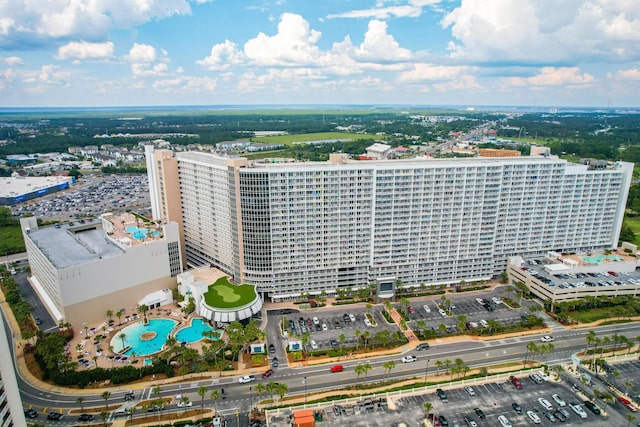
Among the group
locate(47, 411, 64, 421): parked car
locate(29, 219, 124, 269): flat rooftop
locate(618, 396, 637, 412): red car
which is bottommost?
locate(47, 411, 64, 421): parked car

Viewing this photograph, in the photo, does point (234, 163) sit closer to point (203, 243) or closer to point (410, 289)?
point (203, 243)

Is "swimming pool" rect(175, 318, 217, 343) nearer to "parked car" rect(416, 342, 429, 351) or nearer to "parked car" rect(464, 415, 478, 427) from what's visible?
"parked car" rect(416, 342, 429, 351)

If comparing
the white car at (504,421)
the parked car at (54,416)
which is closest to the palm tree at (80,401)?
the parked car at (54,416)

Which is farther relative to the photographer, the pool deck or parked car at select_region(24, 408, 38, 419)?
the pool deck

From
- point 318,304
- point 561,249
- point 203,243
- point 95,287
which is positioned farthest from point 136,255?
point 561,249

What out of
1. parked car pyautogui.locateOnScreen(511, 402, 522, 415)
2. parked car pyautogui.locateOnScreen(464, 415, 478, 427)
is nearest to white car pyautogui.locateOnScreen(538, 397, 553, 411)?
parked car pyautogui.locateOnScreen(511, 402, 522, 415)

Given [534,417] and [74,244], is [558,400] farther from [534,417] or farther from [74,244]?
[74,244]

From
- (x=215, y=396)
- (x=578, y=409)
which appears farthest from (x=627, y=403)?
(x=215, y=396)
